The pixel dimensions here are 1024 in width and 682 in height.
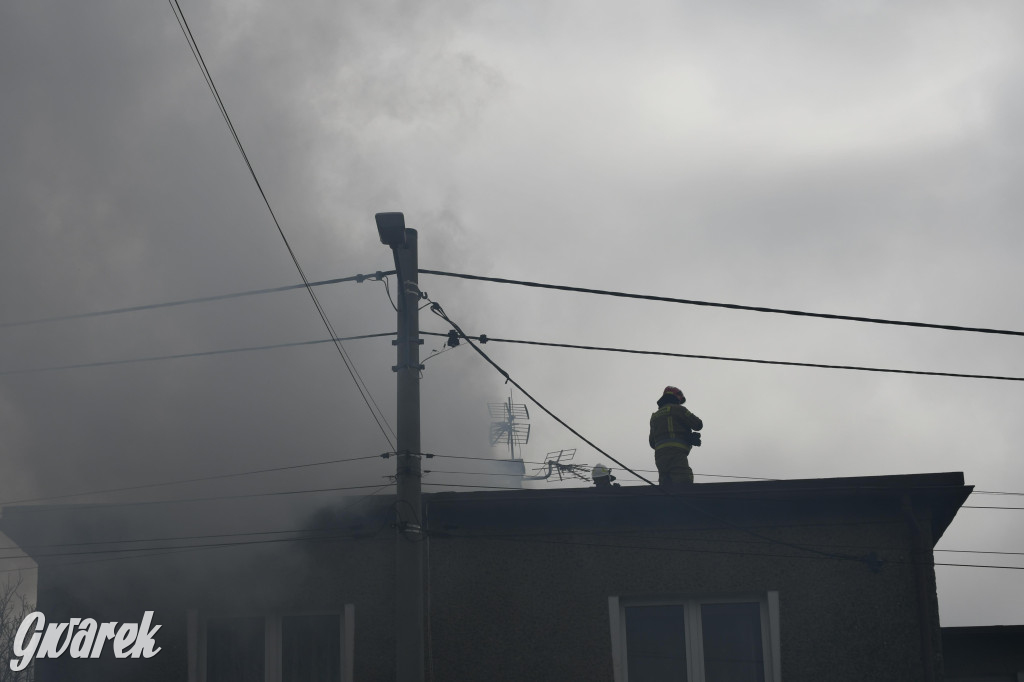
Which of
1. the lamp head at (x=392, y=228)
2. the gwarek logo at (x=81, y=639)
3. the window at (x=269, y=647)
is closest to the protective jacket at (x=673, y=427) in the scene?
the window at (x=269, y=647)

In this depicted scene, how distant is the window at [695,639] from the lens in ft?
30.1

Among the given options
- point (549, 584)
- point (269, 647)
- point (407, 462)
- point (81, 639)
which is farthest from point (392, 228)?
point (81, 639)

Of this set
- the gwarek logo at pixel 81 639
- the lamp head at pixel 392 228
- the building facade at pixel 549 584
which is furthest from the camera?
the gwarek logo at pixel 81 639

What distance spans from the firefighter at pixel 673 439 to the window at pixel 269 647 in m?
3.65

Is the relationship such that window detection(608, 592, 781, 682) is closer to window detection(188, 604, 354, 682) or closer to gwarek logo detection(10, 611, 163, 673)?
window detection(188, 604, 354, 682)

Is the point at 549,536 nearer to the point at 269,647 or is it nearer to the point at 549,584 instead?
the point at 549,584

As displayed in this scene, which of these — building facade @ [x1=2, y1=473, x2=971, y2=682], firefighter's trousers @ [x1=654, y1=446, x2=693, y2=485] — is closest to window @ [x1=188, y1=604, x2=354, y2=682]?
building facade @ [x1=2, y1=473, x2=971, y2=682]

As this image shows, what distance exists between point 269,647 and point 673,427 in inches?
180

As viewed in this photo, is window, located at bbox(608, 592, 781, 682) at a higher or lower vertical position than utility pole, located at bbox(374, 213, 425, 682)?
lower

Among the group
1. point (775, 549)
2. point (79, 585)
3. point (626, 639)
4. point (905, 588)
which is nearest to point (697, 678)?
point (626, 639)

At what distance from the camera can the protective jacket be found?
11.4 metres

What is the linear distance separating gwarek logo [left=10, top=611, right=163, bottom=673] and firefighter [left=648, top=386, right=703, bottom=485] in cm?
513

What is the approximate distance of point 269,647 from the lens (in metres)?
9.59

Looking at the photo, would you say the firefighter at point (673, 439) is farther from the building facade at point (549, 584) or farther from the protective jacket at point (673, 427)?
the building facade at point (549, 584)
